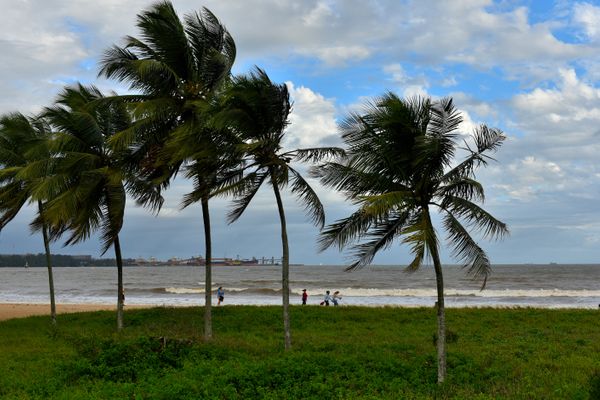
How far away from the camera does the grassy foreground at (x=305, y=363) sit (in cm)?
1023

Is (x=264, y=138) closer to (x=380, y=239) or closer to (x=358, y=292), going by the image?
(x=380, y=239)

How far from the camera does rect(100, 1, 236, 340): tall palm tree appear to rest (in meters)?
15.3

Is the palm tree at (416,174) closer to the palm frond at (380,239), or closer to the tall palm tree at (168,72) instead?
the palm frond at (380,239)

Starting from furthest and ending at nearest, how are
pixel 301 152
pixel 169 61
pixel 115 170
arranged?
pixel 115 170 < pixel 169 61 < pixel 301 152

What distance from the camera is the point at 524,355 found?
46.9 feet

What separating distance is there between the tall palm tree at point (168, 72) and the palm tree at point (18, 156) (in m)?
4.67

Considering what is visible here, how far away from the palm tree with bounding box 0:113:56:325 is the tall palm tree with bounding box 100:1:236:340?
4.67m

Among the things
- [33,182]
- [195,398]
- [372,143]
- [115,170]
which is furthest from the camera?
[33,182]

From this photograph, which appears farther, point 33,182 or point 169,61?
point 33,182

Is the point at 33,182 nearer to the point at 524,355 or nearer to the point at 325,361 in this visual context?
the point at 325,361

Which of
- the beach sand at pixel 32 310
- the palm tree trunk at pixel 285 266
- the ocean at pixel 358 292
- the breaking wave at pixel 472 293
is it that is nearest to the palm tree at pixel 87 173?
the palm tree trunk at pixel 285 266

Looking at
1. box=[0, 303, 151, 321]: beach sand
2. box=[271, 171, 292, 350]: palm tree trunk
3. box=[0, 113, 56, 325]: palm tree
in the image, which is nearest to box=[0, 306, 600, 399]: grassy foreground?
box=[271, 171, 292, 350]: palm tree trunk

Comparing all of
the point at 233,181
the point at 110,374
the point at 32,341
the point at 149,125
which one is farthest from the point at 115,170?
the point at 110,374

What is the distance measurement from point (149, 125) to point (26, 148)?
6.39m
